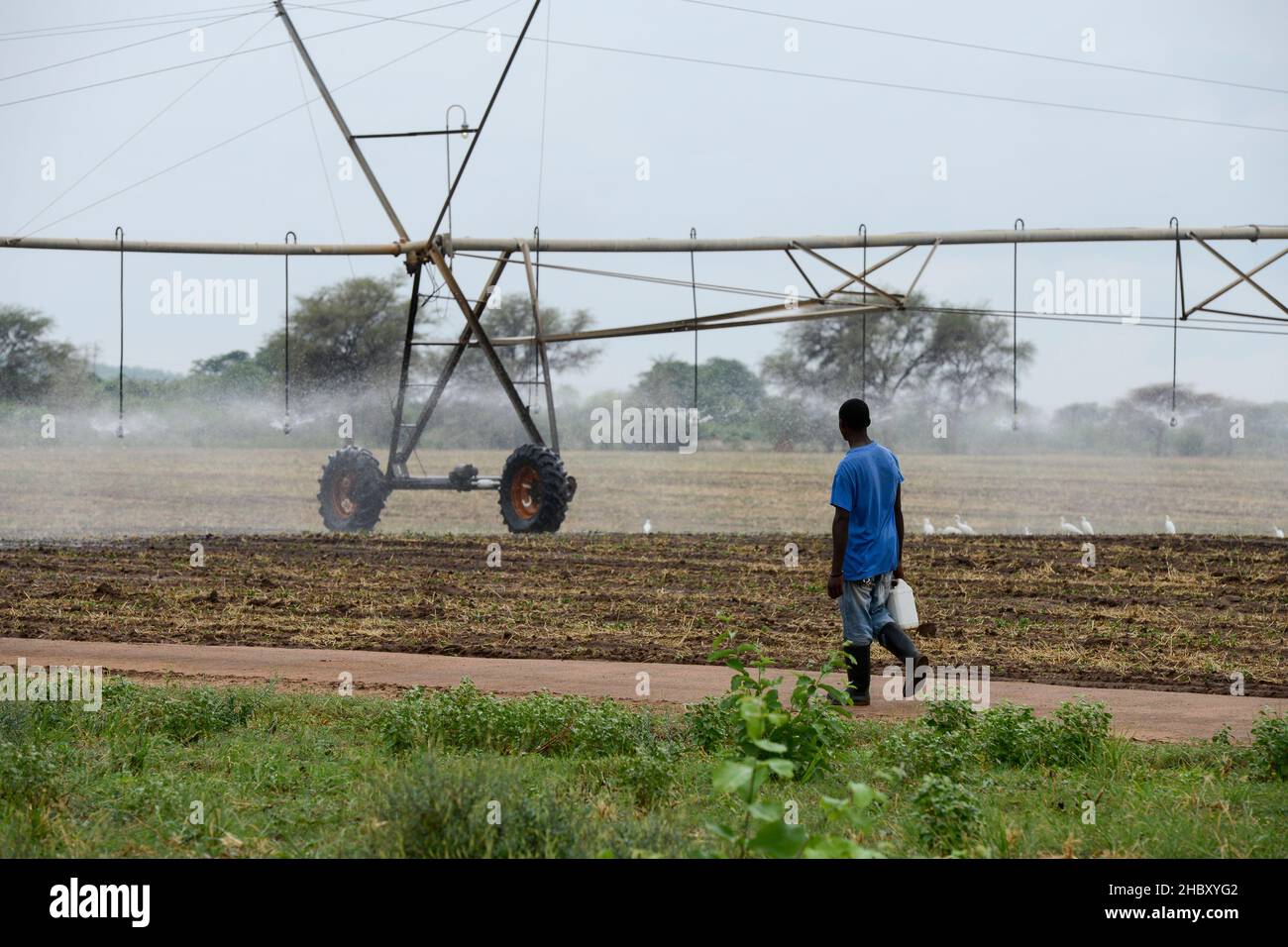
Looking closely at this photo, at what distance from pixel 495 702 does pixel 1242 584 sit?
10081mm

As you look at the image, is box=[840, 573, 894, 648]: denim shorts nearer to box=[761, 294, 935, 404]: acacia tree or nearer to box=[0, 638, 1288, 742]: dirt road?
box=[0, 638, 1288, 742]: dirt road

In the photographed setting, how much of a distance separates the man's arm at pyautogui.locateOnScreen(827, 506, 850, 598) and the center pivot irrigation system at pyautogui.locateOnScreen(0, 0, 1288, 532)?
9.98 metres

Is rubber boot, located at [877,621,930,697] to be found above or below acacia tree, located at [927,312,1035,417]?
below

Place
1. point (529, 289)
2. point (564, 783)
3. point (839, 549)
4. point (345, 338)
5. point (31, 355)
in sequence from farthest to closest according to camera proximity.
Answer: point (345, 338)
point (31, 355)
point (529, 289)
point (839, 549)
point (564, 783)

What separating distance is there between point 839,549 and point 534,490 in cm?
1278

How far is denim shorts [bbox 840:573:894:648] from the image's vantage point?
30.9ft

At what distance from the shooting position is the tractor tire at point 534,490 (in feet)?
70.1

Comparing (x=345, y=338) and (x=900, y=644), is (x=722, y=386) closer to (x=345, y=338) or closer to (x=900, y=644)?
(x=345, y=338)

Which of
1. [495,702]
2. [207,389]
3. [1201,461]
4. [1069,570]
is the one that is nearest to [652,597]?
[1069,570]

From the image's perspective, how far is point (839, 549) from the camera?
934 centimetres

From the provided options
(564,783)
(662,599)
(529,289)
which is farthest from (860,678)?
(529,289)

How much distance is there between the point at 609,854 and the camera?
5.48 metres

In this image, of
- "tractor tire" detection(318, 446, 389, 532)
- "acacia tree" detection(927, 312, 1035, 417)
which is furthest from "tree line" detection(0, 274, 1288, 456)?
"tractor tire" detection(318, 446, 389, 532)

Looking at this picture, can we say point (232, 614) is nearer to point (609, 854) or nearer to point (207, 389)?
A: point (609, 854)
